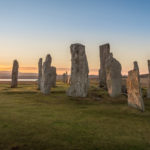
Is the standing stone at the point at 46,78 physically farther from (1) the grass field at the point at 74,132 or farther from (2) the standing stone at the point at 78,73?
(1) the grass field at the point at 74,132

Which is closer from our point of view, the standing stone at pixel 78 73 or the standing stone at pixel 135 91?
the standing stone at pixel 135 91

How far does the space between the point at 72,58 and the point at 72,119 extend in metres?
9.00

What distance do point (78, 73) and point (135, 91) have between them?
6312 mm

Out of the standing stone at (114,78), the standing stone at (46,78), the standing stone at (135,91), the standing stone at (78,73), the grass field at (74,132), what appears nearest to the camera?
the grass field at (74,132)

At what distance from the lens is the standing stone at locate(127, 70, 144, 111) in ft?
36.7

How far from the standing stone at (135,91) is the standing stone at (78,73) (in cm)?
494

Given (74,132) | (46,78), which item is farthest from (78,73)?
(74,132)

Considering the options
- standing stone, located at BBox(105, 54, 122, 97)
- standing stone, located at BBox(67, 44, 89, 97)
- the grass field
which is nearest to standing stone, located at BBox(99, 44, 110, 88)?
standing stone, located at BBox(105, 54, 122, 97)

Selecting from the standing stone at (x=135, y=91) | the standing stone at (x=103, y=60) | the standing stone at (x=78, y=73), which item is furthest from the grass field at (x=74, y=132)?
the standing stone at (x=103, y=60)

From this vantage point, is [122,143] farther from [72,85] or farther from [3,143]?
[72,85]

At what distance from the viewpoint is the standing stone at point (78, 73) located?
1652 centimetres

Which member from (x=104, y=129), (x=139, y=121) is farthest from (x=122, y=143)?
(x=139, y=121)

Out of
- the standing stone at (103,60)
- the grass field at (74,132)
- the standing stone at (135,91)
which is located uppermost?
the standing stone at (103,60)

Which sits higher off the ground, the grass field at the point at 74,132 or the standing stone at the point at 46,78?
the standing stone at the point at 46,78
